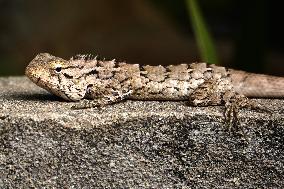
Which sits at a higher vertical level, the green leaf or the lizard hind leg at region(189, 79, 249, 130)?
the green leaf

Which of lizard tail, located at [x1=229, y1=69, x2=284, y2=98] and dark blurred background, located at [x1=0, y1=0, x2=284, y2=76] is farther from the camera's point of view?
dark blurred background, located at [x1=0, y1=0, x2=284, y2=76]

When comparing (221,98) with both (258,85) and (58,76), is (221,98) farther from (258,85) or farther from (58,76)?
(58,76)

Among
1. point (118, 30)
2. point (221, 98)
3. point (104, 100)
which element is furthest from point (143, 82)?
point (118, 30)

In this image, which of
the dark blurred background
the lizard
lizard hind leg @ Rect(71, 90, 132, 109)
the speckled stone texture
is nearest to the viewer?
the speckled stone texture

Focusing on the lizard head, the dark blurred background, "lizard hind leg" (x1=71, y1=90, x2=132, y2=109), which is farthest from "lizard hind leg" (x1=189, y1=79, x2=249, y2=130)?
the dark blurred background

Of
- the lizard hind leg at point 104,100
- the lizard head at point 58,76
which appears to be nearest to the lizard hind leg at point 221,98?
the lizard hind leg at point 104,100

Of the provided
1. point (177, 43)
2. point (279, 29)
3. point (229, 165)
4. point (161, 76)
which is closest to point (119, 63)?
point (161, 76)

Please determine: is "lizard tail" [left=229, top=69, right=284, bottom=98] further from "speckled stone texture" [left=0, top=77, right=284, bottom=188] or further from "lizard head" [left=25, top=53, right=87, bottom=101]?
"lizard head" [left=25, top=53, right=87, bottom=101]
